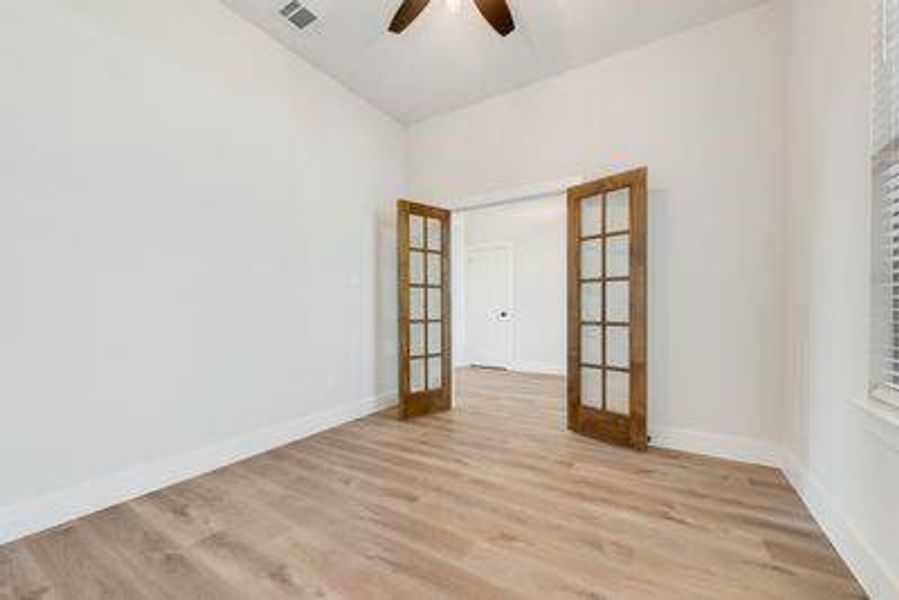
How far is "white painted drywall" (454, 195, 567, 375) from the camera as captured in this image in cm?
612

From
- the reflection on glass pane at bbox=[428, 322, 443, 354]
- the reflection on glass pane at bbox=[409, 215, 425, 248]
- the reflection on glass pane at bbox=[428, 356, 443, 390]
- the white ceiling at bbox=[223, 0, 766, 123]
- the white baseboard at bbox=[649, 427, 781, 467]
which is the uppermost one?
the white ceiling at bbox=[223, 0, 766, 123]

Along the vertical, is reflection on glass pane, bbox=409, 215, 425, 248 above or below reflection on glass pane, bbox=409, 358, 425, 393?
above

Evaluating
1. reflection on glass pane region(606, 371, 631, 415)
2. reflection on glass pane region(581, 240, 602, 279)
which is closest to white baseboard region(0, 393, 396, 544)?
reflection on glass pane region(606, 371, 631, 415)

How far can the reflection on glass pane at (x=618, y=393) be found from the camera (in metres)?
2.93

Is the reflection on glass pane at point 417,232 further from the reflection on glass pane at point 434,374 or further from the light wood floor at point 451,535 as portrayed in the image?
the light wood floor at point 451,535

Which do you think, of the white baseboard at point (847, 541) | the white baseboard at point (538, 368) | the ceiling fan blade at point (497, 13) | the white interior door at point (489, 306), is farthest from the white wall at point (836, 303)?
the white interior door at point (489, 306)

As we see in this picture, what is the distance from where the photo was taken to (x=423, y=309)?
395 centimetres

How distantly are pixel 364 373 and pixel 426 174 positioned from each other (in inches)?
84.0

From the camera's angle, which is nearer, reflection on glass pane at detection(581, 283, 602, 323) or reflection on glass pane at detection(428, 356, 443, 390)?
reflection on glass pane at detection(581, 283, 602, 323)

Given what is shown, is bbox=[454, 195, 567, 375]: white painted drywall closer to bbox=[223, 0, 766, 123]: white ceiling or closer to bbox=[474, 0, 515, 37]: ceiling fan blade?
bbox=[223, 0, 766, 123]: white ceiling

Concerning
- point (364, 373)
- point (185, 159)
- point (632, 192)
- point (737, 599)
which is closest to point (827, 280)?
point (632, 192)

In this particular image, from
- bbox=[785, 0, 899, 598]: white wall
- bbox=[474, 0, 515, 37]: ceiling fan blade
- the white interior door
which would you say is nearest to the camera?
bbox=[785, 0, 899, 598]: white wall

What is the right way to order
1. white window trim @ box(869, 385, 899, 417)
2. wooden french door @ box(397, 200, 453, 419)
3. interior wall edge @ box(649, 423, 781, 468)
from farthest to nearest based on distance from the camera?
wooden french door @ box(397, 200, 453, 419) → interior wall edge @ box(649, 423, 781, 468) → white window trim @ box(869, 385, 899, 417)

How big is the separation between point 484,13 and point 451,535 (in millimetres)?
2874
